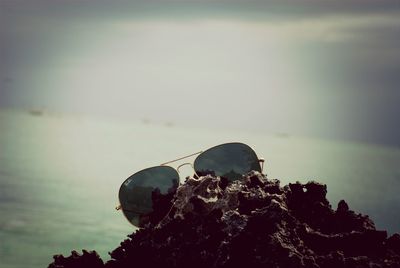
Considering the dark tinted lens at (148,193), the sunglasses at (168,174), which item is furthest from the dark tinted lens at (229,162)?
the dark tinted lens at (148,193)

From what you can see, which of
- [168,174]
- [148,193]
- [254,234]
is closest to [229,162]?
[168,174]

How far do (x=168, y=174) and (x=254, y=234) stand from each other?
775mm

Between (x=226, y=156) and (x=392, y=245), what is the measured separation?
1.03m

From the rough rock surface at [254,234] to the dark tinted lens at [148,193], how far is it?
123mm

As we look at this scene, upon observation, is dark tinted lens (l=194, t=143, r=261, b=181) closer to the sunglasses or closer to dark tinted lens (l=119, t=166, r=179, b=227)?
the sunglasses

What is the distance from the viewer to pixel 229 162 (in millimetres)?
3332

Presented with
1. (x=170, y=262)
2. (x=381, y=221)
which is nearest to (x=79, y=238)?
(x=170, y=262)

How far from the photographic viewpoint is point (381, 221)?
17.1m

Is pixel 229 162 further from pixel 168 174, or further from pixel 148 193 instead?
pixel 148 193

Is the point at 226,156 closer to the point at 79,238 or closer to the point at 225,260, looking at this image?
the point at 225,260

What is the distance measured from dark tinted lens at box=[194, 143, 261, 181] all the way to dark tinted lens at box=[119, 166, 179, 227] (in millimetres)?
186

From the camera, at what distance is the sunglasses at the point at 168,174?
3.26 metres

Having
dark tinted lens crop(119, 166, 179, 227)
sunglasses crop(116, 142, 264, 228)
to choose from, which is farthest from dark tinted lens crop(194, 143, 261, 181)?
dark tinted lens crop(119, 166, 179, 227)

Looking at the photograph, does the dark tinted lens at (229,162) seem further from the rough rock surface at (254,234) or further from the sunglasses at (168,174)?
the rough rock surface at (254,234)
